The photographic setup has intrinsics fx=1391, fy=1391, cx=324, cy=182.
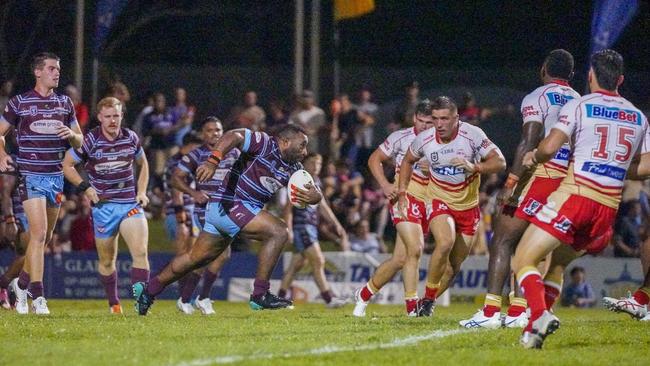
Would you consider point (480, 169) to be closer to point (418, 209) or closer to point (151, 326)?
point (418, 209)

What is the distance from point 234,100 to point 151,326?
20.3 metres

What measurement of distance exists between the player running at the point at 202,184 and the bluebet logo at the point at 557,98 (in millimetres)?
5381

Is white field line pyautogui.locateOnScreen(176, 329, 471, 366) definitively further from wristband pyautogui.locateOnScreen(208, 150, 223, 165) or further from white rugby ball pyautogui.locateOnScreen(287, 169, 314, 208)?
wristband pyautogui.locateOnScreen(208, 150, 223, 165)

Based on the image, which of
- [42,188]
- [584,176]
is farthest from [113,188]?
[584,176]

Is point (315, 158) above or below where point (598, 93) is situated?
below

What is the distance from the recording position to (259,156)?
14.3m

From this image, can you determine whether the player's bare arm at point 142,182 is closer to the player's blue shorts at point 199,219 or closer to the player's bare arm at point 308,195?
the player's blue shorts at point 199,219

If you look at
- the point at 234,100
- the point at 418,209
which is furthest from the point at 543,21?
the point at 418,209

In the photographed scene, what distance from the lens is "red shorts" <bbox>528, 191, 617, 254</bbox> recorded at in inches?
431

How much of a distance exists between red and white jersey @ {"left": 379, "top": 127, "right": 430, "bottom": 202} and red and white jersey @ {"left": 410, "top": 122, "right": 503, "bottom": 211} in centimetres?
66

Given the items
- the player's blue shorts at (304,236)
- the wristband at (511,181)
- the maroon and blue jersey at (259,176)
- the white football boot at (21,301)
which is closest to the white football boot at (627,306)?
the wristband at (511,181)

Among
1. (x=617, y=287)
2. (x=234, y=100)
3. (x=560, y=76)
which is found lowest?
(x=617, y=287)

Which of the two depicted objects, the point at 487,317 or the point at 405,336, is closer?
the point at 405,336

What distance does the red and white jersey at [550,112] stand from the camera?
12.8m
